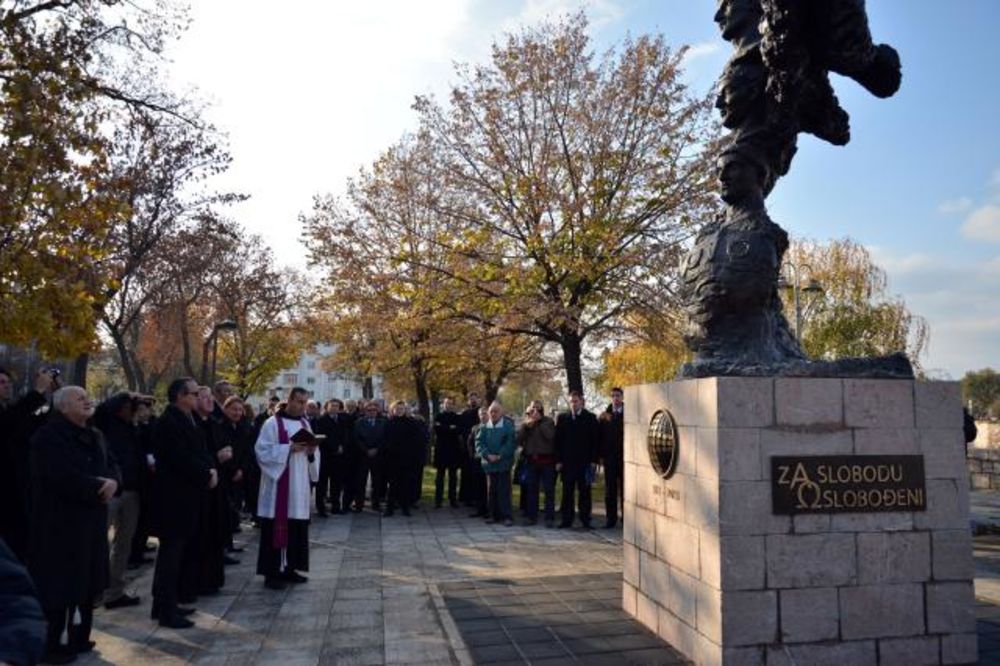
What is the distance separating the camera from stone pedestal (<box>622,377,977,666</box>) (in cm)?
445

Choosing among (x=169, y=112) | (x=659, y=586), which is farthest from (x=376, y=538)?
(x=169, y=112)

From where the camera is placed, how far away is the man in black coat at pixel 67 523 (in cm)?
491

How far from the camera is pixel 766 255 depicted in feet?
17.1

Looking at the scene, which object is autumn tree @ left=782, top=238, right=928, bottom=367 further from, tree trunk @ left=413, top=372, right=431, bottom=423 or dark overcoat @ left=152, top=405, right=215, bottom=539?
dark overcoat @ left=152, top=405, right=215, bottom=539

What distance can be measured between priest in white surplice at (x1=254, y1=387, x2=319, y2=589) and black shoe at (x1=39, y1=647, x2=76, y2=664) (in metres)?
2.32

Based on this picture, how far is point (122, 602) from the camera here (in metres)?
6.63

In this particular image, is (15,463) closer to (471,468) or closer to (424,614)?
(424,614)

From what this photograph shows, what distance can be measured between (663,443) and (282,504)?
4221mm

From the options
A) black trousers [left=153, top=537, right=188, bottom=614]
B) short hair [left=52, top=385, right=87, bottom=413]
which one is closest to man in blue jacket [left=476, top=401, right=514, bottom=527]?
black trousers [left=153, top=537, right=188, bottom=614]

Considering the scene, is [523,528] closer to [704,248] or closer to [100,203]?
[704,248]

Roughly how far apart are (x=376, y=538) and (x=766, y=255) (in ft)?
23.4

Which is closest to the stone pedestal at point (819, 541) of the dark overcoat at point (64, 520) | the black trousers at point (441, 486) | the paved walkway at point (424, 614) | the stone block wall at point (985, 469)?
the paved walkway at point (424, 614)

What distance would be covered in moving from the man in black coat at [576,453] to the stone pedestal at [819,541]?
20.1 feet

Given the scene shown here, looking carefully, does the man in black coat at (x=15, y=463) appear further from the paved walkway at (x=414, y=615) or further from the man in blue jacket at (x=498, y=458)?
the man in blue jacket at (x=498, y=458)
